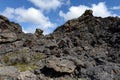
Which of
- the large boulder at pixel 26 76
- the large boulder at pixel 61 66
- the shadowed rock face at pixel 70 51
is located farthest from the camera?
the shadowed rock face at pixel 70 51

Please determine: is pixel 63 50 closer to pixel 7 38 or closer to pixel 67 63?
pixel 67 63

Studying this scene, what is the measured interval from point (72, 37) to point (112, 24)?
33.5ft

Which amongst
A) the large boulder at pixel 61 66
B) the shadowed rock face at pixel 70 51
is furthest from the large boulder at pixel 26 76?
the large boulder at pixel 61 66

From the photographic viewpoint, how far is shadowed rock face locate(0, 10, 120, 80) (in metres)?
50.3

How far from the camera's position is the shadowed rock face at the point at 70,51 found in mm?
50312

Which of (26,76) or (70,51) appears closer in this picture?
(26,76)

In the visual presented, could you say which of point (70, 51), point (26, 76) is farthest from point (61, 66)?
point (70, 51)

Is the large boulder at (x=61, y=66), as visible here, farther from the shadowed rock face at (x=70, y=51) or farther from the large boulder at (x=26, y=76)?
the large boulder at (x=26, y=76)

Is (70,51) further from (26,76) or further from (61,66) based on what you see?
(26,76)

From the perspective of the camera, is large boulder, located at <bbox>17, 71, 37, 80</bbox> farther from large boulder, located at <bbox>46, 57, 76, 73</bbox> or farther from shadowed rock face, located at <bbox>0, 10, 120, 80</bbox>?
large boulder, located at <bbox>46, 57, 76, 73</bbox>

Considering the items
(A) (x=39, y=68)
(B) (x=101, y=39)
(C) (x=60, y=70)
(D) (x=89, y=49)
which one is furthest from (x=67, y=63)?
(B) (x=101, y=39)

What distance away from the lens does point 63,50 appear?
61.3 metres

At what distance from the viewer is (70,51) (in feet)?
196

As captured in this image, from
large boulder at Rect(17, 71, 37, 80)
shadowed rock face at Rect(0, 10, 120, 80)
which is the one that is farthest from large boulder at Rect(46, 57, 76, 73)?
large boulder at Rect(17, 71, 37, 80)
